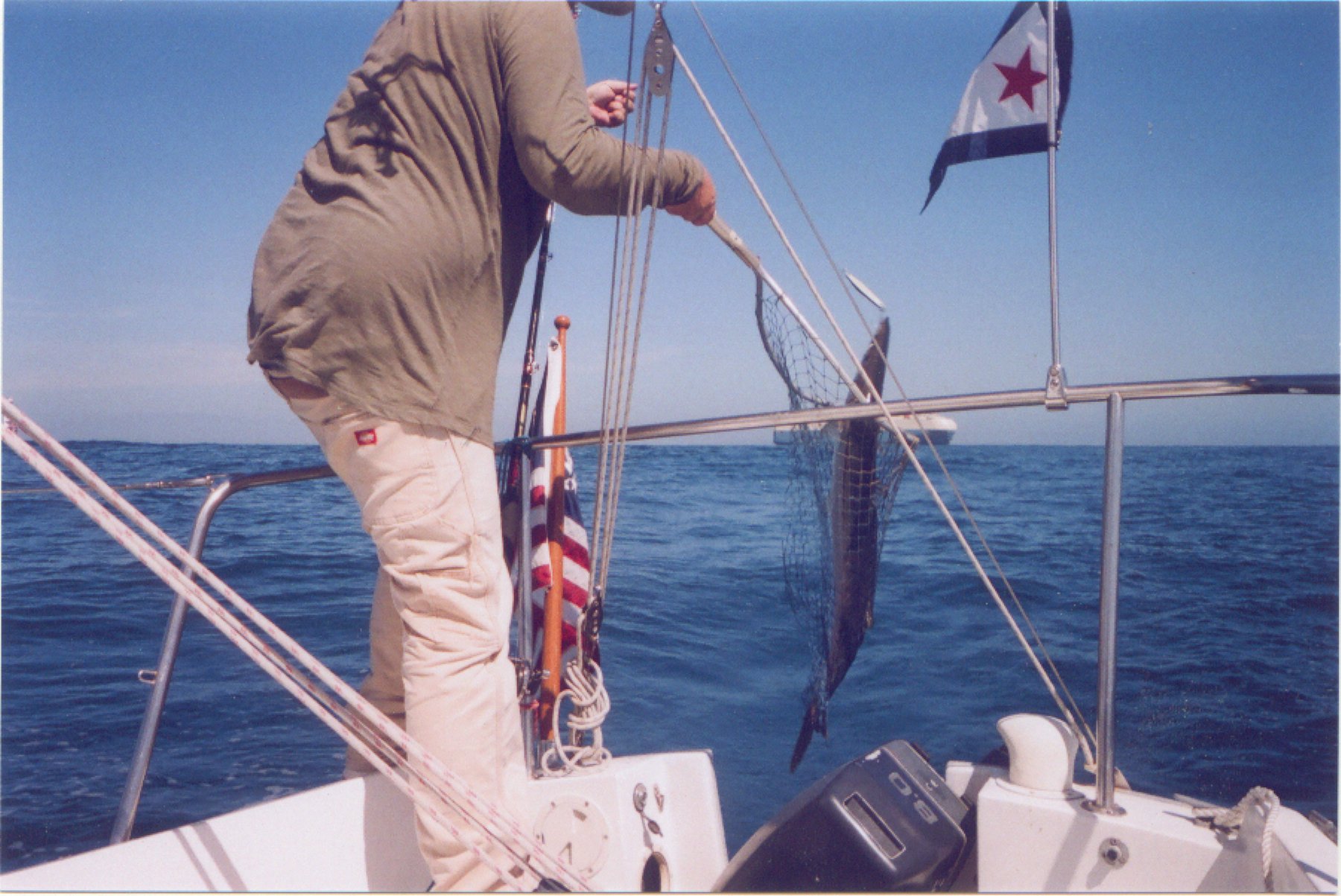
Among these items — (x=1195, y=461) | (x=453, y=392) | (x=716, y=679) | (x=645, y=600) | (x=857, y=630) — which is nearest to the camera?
(x=453, y=392)

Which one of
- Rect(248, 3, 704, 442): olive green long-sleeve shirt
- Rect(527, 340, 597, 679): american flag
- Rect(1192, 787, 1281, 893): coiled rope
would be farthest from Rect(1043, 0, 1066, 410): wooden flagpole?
Rect(527, 340, 597, 679): american flag

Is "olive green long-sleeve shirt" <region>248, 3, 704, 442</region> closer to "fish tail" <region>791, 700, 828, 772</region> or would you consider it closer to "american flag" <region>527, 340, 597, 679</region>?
"american flag" <region>527, 340, 597, 679</region>

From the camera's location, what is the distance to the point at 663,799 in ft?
6.22

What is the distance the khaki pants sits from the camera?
1.39 meters

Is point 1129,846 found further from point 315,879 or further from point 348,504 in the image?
point 348,504

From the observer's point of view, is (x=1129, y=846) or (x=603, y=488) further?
(x=603, y=488)

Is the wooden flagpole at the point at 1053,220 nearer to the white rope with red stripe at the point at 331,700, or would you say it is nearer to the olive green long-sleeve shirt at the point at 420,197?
the olive green long-sleeve shirt at the point at 420,197

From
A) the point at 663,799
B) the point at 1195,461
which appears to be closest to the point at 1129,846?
the point at 663,799

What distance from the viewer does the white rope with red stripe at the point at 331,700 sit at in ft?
4.26

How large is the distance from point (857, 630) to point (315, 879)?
196 centimetres

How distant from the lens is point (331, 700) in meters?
1.39

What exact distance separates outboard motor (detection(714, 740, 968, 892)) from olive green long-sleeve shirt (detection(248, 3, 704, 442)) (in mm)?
957

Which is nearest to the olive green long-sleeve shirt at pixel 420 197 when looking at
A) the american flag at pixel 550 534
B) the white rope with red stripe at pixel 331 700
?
the white rope with red stripe at pixel 331 700

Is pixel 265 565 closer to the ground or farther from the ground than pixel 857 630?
closer to the ground
